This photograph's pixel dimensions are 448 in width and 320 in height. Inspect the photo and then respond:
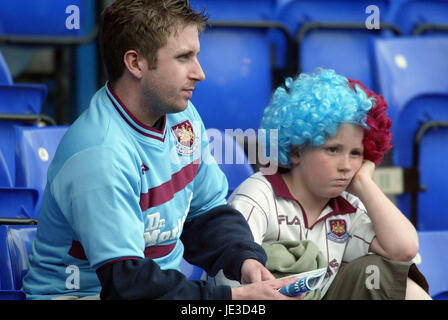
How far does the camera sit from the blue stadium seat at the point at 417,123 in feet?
9.80

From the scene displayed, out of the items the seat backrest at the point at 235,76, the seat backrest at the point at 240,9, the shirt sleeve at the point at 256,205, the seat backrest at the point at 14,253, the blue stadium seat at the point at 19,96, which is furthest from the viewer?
the seat backrest at the point at 240,9

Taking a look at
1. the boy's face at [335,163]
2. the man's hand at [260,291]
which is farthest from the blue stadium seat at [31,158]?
the man's hand at [260,291]

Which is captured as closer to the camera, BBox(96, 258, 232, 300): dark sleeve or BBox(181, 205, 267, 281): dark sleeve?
BBox(96, 258, 232, 300): dark sleeve

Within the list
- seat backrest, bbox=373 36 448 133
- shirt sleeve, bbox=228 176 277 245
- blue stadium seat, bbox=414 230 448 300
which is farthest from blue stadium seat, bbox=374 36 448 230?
shirt sleeve, bbox=228 176 277 245

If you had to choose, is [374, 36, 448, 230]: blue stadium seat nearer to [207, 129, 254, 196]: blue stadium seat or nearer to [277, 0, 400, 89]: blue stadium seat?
[277, 0, 400, 89]: blue stadium seat

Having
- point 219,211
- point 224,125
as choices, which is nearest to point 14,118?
point 224,125

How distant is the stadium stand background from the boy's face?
0.58 meters

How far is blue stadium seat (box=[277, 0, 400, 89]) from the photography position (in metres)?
3.28

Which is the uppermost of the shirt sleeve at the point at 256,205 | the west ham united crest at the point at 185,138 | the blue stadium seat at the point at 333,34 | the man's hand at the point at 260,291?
the blue stadium seat at the point at 333,34

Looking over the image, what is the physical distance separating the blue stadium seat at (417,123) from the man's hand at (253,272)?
1440mm

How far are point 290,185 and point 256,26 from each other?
129cm

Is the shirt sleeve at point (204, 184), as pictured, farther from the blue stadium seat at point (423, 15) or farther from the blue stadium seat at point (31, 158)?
the blue stadium seat at point (423, 15)

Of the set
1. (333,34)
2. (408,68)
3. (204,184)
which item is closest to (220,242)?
(204,184)

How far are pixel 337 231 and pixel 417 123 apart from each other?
1.18 metres
